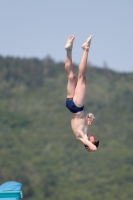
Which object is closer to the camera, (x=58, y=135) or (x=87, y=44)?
(x=87, y=44)

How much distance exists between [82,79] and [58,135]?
1912 cm

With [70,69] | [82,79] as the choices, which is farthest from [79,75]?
[70,69]

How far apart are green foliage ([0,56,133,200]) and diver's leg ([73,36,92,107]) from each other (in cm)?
1637

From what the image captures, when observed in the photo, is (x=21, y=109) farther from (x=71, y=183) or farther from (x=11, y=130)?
(x=71, y=183)

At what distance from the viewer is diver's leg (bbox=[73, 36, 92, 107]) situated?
34.3 ft

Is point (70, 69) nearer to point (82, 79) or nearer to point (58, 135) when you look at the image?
point (82, 79)

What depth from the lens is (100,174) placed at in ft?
92.0

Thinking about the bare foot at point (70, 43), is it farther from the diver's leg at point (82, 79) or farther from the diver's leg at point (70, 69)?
the diver's leg at point (82, 79)

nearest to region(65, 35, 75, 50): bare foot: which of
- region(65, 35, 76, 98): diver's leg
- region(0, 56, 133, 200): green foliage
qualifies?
region(65, 35, 76, 98): diver's leg

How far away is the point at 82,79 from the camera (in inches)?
413

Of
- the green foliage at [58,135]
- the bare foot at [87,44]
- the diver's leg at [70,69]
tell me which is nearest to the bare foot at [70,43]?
the diver's leg at [70,69]

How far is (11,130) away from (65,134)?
225cm

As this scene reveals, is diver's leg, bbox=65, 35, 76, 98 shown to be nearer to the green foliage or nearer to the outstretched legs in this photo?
the outstretched legs

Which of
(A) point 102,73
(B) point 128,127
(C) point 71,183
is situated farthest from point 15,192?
(A) point 102,73
